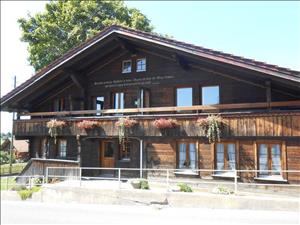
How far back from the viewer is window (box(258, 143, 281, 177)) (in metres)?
13.5

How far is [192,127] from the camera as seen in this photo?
48.9 feet

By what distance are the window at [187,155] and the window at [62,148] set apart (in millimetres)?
7505

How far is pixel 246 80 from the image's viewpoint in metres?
15.4

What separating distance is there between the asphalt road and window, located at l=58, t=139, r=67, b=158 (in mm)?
6307

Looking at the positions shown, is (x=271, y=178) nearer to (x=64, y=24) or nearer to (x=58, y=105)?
(x=58, y=105)

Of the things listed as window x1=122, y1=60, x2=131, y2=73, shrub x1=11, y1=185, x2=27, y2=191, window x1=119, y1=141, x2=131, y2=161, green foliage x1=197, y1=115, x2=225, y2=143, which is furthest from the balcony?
shrub x1=11, y1=185, x2=27, y2=191

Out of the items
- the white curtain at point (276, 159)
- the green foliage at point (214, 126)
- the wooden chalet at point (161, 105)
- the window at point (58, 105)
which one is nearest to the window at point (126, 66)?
the wooden chalet at point (161, 105)

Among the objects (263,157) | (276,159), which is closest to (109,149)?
(263,157)

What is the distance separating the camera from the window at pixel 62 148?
20103 mm

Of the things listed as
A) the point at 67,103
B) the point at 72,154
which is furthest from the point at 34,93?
the point at 72,154

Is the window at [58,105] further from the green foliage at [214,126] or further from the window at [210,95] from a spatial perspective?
the green foliage at [214,126]

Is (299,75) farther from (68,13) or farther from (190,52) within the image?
(68,13)

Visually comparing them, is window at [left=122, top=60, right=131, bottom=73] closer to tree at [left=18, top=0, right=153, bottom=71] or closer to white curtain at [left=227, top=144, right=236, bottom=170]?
white curtain at [left=227, top=144, right=236, bottom=170]

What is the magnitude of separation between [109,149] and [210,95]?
6142mm
